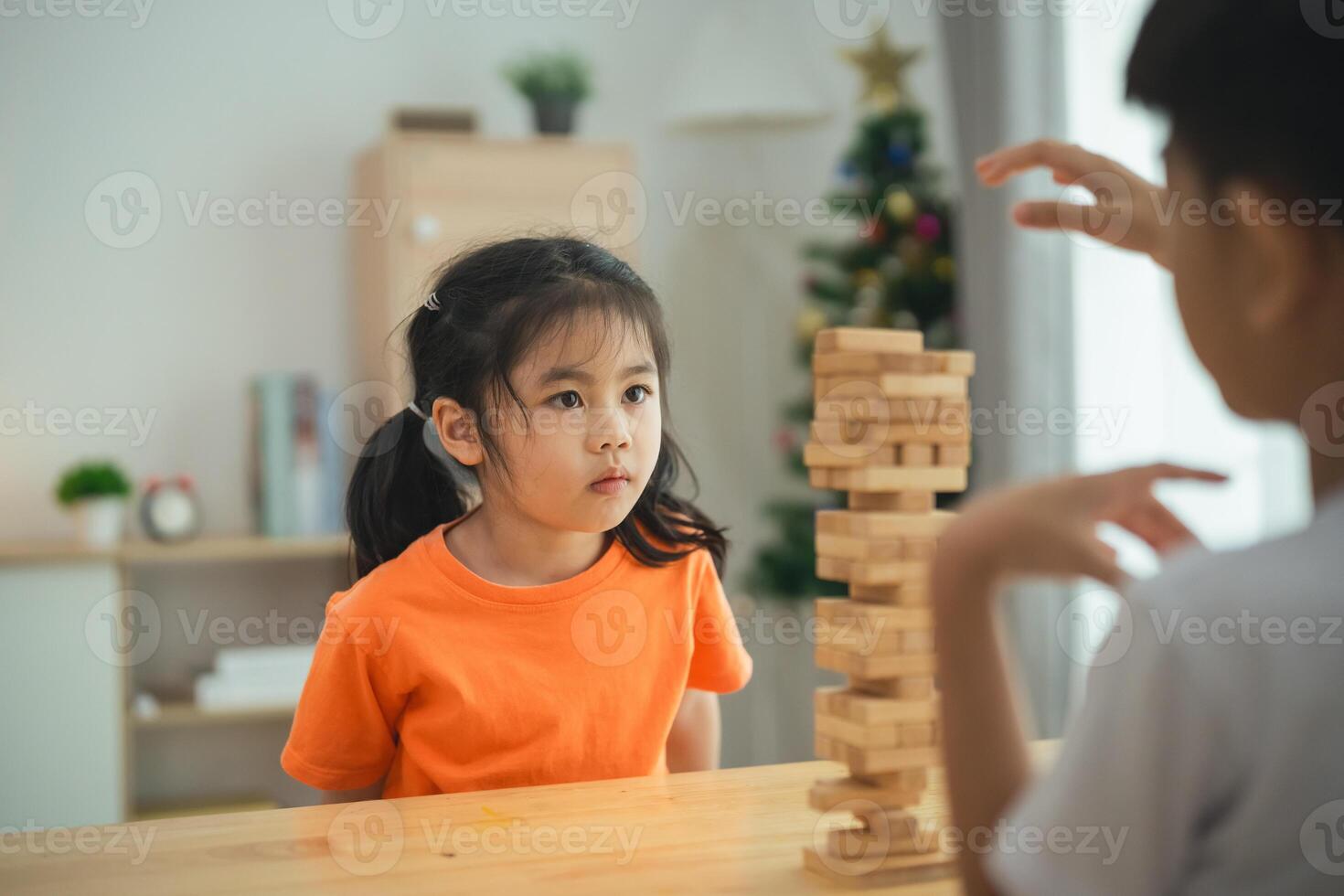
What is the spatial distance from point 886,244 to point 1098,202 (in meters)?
2.81

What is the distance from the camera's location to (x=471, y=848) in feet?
2.94

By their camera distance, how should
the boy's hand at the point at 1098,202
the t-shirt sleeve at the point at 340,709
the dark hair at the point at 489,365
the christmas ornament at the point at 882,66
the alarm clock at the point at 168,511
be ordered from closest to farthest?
the boy's hand at the point at 1098,202 → the t-shirt sleeve at the point at 340,709 → the dark hair at the point at 489,365 → the alarm clock at the point at 168,511 → the christmas ornament at the point at 882,66

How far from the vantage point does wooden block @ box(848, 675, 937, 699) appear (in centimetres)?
87

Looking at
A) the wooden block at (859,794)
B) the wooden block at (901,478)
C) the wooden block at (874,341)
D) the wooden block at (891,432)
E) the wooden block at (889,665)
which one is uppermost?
the wooden block at (874,341)

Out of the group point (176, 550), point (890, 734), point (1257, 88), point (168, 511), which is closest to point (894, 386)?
point (890, 734)

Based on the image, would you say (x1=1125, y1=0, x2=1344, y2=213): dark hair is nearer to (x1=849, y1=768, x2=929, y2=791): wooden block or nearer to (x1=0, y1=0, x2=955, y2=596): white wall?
(x1=849, y1=768, x2=929, y2=791): wooden block

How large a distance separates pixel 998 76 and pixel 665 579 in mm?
2308

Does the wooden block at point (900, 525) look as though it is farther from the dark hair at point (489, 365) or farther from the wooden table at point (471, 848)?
the dark hair at point (489, 365)

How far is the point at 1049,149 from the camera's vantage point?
85cm

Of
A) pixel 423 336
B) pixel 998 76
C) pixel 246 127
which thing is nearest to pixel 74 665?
pixel 246 127

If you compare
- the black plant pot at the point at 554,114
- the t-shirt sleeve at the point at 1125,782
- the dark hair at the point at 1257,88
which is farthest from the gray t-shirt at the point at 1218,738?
the black plant pot at the point at 554,114

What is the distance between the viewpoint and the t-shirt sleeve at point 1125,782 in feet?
1.73

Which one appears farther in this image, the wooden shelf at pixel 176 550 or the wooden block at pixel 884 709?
the wooden shelf at pixel 176 550

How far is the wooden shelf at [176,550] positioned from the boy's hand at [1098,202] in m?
2.78
